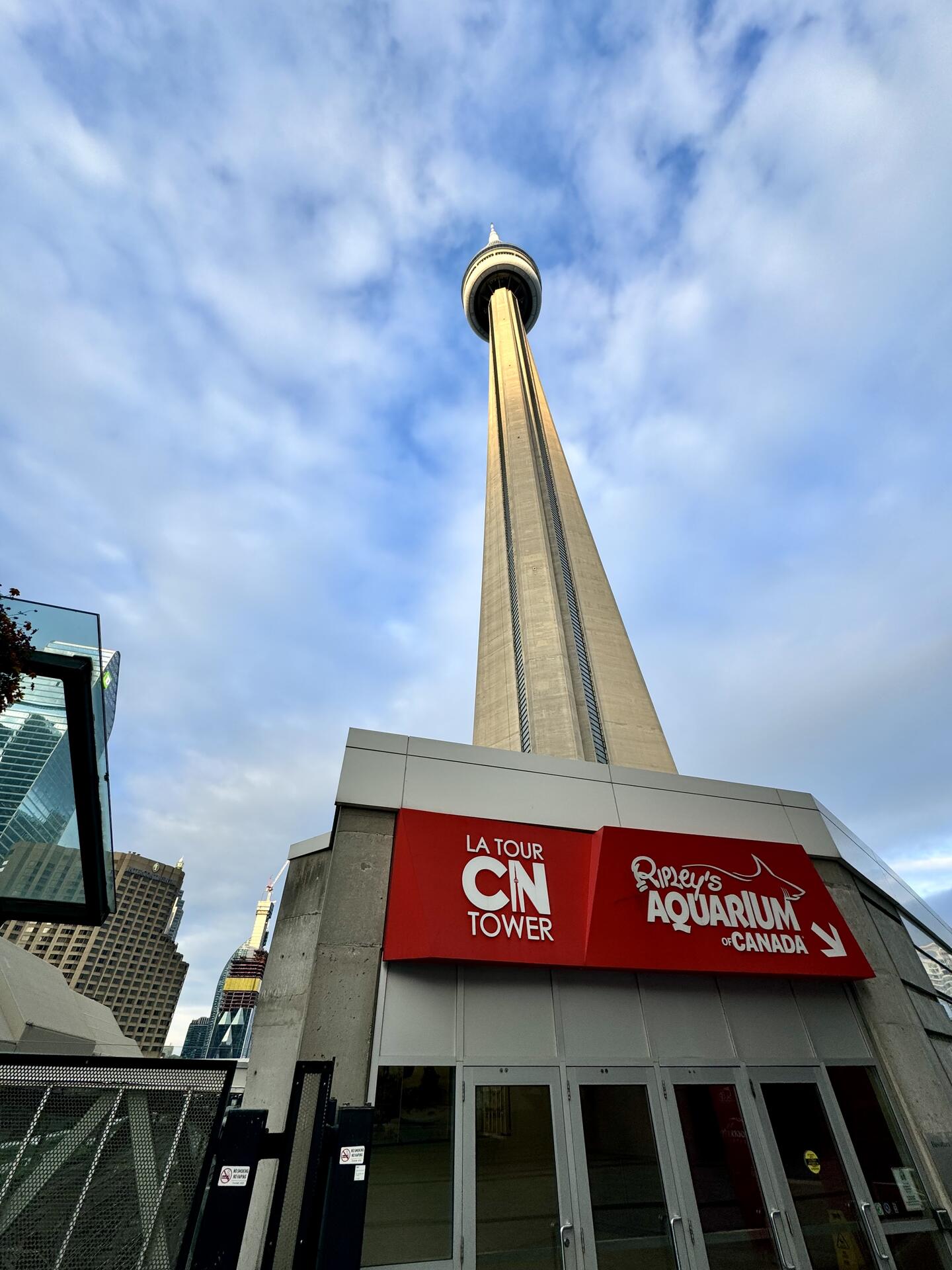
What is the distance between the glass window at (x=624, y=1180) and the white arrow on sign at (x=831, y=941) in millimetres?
3065

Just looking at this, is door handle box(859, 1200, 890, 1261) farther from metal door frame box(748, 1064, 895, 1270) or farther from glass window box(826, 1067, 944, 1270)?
glass window box(826, 1067, 944, 1270)

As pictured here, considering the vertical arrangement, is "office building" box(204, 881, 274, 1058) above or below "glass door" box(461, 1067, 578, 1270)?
above

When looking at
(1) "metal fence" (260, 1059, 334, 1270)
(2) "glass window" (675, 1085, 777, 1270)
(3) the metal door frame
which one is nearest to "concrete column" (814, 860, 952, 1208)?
(3) the metal door frame

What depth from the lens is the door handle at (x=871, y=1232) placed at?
239 inches

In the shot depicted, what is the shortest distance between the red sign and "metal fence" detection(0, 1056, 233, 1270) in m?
2.59

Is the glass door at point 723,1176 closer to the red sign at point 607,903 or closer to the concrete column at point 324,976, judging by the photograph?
the red sign at point 607,903

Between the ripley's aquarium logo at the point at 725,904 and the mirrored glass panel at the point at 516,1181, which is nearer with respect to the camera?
the mirrored glass panel at the point at 516,1181

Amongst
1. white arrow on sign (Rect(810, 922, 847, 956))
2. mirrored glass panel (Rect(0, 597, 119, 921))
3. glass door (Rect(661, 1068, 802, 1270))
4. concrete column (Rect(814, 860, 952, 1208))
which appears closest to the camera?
glass door (Rect(661, 1068, 802, 1270))

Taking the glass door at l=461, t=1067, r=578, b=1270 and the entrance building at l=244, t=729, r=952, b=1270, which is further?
the entrance building at l=244, t=729, r=952, b=1270

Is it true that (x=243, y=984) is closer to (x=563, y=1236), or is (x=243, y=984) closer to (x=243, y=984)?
(x=243, y=984)

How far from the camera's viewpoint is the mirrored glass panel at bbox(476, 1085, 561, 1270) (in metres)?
5.21

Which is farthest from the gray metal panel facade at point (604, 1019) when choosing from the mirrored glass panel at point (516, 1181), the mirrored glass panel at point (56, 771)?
the mirrored glass panel at point (56, 771)

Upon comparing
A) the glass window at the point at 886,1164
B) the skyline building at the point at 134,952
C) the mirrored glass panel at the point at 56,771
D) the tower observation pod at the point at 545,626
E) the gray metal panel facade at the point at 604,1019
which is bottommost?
the glass window at the point at 886,1164

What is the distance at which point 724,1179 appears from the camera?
6031mm
